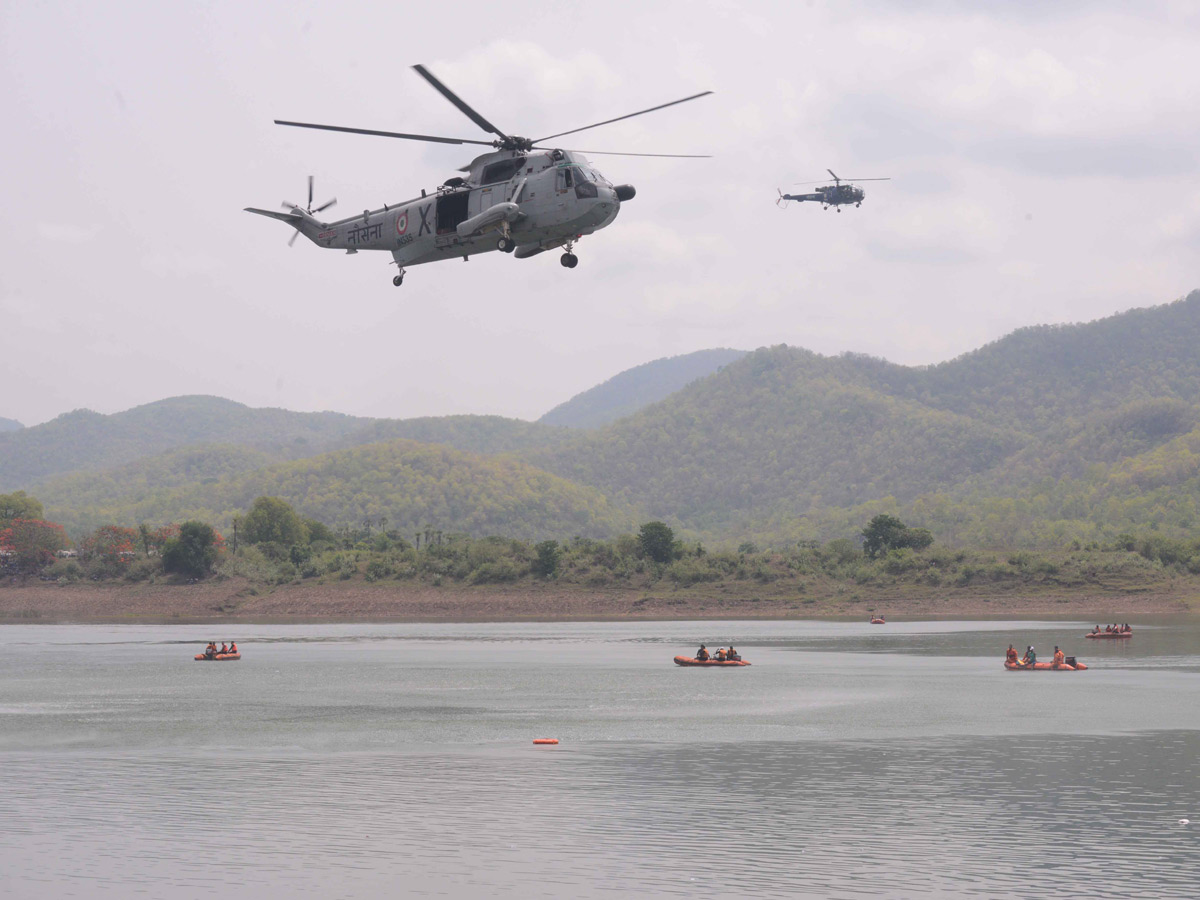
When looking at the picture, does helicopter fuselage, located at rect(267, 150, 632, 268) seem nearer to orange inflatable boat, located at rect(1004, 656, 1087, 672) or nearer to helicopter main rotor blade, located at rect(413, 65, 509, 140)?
helicopter main rotor blade, located at rect(413, 65, 509, 140)

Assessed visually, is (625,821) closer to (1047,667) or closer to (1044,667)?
(1044,667)

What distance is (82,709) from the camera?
7062cm

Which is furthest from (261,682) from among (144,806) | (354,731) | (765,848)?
(765,848)

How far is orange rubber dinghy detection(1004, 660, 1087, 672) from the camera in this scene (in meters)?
86.9

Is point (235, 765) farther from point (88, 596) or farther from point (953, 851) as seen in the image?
point (88, 596)

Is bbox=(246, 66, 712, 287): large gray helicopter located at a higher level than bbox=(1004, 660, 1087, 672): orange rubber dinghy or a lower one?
higher

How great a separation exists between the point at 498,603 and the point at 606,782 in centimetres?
12946

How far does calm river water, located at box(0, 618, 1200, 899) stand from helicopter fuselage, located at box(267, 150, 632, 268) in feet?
69.3

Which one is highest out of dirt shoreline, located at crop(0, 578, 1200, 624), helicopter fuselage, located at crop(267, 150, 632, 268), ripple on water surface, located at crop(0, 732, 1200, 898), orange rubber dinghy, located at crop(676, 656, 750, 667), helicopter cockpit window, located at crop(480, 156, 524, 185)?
helicopter cockpit window, located at crop(480, 156, 524, 185)

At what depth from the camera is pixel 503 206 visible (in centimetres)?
5203

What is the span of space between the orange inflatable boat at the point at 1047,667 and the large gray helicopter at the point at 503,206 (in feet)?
165

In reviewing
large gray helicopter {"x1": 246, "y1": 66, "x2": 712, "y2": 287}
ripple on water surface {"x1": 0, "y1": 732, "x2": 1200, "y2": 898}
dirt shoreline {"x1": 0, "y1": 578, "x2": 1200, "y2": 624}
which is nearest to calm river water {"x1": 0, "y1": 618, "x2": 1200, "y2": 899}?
ripple on water surface {"x1": 0, "y1": 732, "x2": 1200, "y2": 898}

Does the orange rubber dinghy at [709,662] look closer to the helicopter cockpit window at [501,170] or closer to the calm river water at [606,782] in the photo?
the calm river water at [606,782]

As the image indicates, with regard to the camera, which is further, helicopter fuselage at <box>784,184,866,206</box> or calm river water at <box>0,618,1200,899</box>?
helicopter fuselage at <box>784,184,866,206</box>
